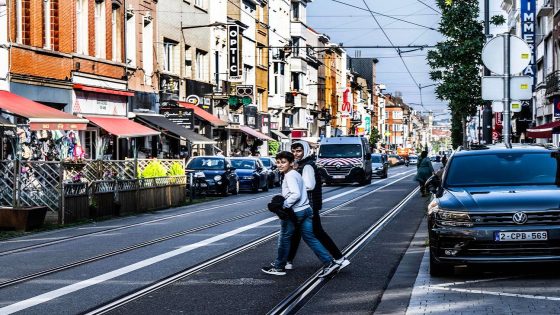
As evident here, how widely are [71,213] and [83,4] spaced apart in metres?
16.5

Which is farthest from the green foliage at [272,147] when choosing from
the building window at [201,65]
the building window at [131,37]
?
the building window at [131,37]

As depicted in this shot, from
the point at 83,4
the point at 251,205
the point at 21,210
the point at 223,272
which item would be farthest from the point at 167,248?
the point at 83,4

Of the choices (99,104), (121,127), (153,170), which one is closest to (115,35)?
(99,104)

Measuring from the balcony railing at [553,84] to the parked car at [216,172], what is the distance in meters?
15.6

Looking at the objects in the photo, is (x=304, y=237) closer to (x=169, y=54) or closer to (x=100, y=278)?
(x=100, y=278)

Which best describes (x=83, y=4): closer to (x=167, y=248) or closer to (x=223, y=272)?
(x=167, y=248)

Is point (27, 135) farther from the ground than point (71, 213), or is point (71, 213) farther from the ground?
point (27, 135)

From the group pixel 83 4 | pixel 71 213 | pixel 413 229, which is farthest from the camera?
pixel 83 4

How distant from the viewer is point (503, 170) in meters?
13.1

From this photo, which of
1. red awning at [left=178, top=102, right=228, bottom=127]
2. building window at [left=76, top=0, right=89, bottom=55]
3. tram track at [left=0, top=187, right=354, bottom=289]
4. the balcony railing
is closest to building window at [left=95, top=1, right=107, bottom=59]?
building window at [left=76, top=0, right=89, bottom=55]

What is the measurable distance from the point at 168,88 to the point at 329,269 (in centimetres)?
3549

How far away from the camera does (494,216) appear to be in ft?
37.7

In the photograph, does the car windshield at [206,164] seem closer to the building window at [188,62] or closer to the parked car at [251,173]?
the parked car at [251,173]

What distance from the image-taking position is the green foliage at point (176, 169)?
3234cm
